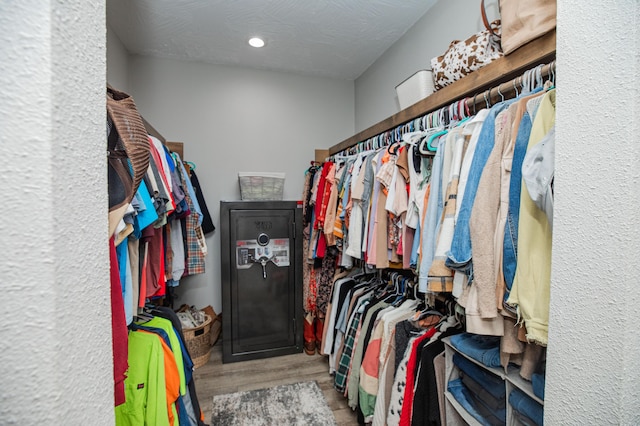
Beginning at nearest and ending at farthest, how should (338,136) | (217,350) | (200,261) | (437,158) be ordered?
(437,158)
(200,261)
(217,350)
(338,136)

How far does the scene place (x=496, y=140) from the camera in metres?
1.02

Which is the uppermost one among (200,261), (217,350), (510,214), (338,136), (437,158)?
(338,136)

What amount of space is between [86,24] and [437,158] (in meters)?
1.18

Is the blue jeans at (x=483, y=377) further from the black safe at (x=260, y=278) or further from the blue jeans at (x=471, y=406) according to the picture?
the black safe at (x=260, y=278)

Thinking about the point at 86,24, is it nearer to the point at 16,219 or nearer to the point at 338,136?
the point at 16,219

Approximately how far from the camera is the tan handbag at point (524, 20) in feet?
3.17

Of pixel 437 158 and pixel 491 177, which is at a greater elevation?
pixel 437 158

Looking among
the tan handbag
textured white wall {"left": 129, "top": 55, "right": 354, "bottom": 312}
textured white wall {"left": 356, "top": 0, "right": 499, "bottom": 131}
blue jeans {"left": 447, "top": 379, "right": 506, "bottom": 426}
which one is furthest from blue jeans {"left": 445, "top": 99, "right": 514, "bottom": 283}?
textured white wall {"left": 129, "top": 55, "right": 354, "bottom": 312}

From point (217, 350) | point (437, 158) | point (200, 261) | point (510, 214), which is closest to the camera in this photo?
point (510, 214)

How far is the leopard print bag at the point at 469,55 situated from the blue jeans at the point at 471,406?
55.8 inches

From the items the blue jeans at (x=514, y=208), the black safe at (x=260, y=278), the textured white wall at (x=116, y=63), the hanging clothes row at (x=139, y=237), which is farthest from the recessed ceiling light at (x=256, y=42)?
the blue jeans at (x=514, y=208)

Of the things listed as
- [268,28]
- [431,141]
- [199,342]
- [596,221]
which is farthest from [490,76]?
[199,342]

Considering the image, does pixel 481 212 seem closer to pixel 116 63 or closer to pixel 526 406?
pixel 526 406

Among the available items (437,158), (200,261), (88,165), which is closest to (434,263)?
(437,158)
